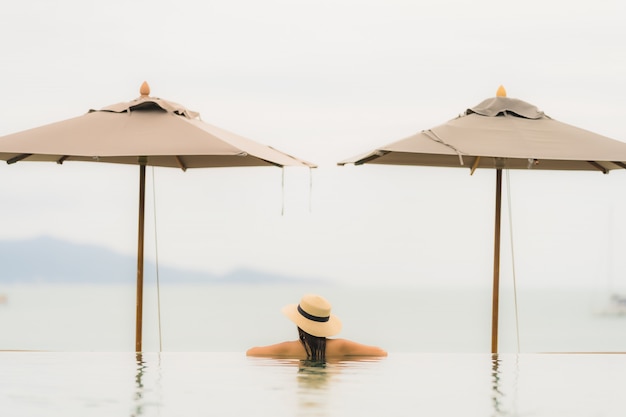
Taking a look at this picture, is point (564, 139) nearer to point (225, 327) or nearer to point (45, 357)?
point (225, 327)

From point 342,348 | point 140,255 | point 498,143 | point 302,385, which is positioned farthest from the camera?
point 140,255

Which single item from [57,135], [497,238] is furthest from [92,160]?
[497,238]

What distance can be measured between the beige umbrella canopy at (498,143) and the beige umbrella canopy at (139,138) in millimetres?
973

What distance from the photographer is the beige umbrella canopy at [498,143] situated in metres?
8.20

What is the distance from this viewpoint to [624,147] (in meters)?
8.65

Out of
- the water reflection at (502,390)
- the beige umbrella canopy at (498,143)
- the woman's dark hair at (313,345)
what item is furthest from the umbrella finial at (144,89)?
the water reflection at (502,390)

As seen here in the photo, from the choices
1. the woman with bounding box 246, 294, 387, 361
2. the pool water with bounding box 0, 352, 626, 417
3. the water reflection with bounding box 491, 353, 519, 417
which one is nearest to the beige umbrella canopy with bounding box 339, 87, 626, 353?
the water reflection with bounding box 491, 353, 519, 417

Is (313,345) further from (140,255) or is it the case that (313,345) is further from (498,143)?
(498,143)

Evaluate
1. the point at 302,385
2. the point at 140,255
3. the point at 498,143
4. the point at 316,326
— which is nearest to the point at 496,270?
the point at 498,143

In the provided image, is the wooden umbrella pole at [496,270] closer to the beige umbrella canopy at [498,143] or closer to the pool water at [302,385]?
the beige umbrella canopy at [498,143]

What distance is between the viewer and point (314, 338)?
796 centimetres

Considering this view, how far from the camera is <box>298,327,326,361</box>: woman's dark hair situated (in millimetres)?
7965

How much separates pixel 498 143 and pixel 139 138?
9.22ft

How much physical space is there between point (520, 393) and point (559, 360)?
195cm
